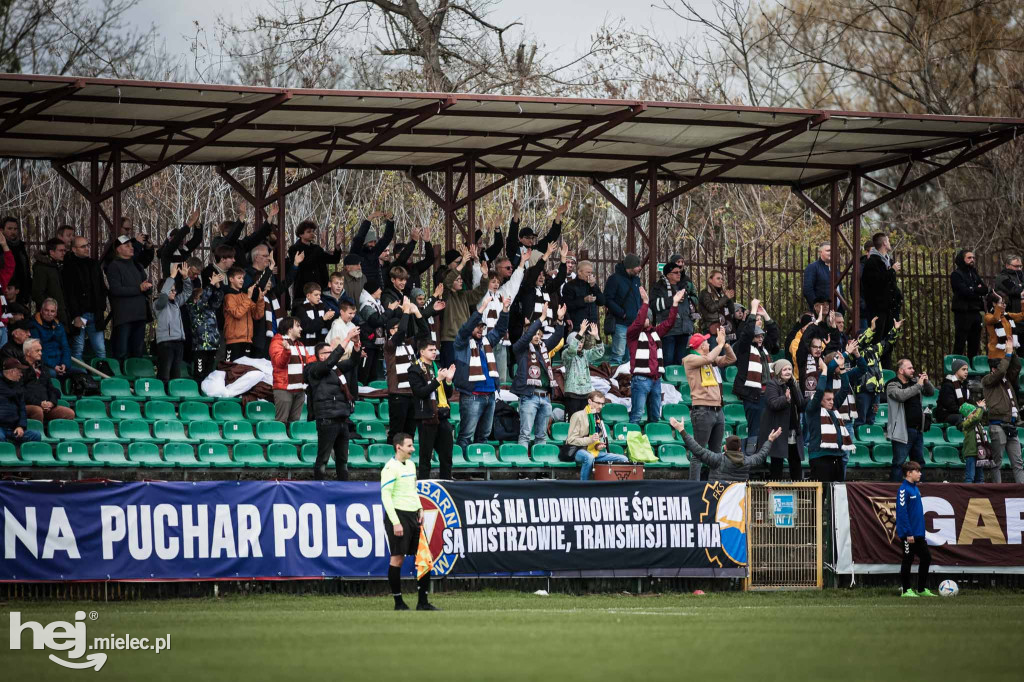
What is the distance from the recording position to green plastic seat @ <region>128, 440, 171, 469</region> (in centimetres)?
1878

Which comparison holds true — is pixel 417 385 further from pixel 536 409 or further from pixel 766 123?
pixel 766 123

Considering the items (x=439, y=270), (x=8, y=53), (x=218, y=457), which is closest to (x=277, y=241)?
(x=439, y=270)

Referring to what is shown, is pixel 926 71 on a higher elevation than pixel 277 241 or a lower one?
higher

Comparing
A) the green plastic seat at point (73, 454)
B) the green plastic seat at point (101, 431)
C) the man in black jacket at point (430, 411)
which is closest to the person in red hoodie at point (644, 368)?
the man in black jacket at point (430, 411)

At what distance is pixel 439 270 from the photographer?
74.8 ft

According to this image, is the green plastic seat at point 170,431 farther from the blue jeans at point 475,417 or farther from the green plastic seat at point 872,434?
the green plastic seat at point 872,434

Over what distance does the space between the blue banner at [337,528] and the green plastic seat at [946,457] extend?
234 inches

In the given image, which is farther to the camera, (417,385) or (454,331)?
(454,331)

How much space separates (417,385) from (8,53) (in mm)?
23744

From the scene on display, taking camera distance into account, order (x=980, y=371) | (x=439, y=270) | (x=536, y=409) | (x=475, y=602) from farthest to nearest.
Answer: (x=980, y=371) < (x=439, y=270) < (x=536, y=409) < (x=475, y=602)

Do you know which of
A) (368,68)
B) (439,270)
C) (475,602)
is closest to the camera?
(475,602)

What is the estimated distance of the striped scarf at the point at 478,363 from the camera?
20656 mm

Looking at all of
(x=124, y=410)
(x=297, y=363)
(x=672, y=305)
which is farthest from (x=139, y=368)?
(x=672, y=305)

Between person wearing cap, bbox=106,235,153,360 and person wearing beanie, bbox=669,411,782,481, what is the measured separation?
8.22 m
